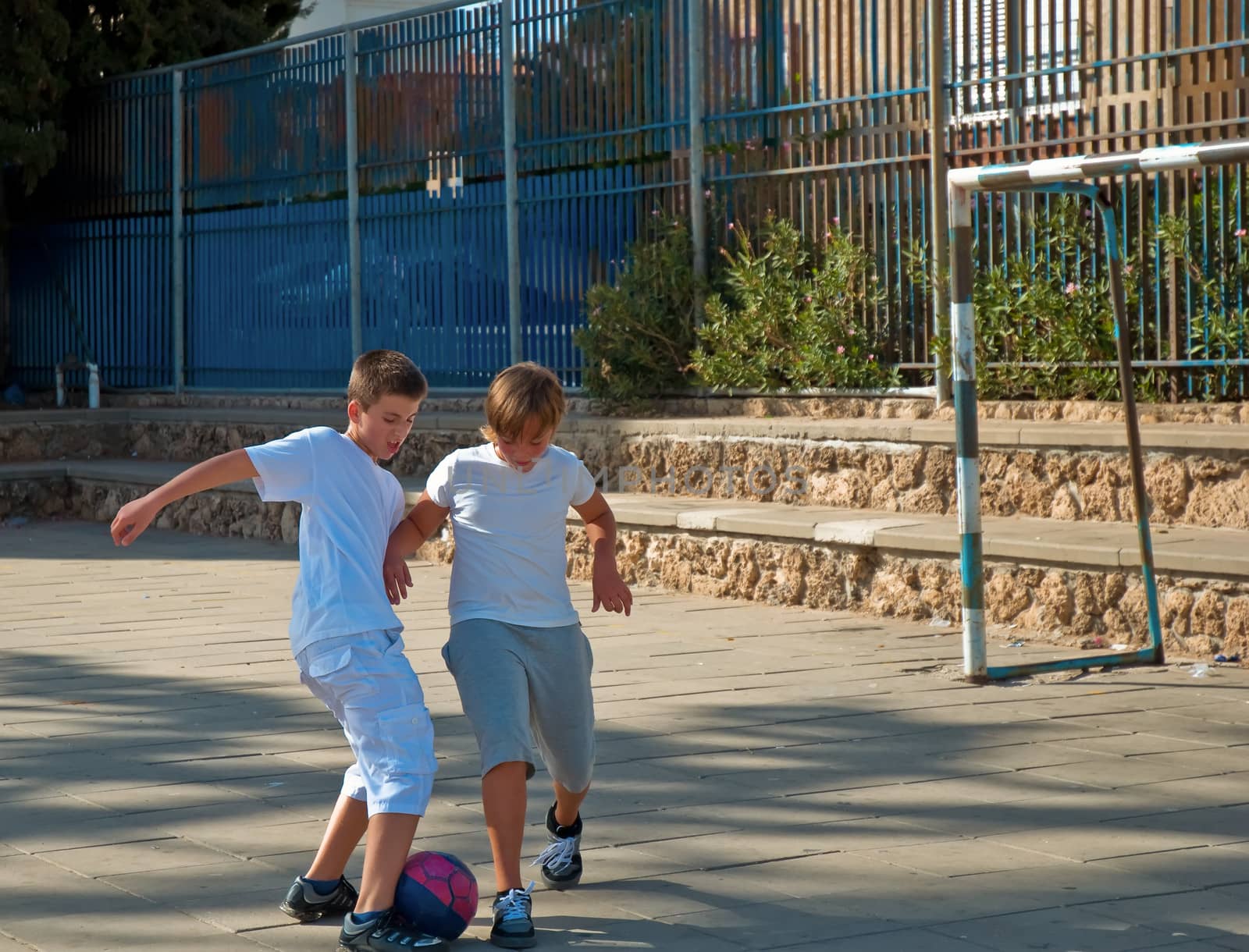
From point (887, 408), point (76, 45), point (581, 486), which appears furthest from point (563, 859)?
point (76, 45)

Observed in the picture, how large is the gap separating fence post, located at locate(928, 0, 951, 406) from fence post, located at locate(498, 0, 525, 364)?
12.9 ft

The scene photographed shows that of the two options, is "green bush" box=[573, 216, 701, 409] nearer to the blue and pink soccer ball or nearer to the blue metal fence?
the blue metal fence

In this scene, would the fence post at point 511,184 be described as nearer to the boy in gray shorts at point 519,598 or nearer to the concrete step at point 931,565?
the concrete step at point 931,565

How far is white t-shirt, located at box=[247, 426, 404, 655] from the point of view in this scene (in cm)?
398

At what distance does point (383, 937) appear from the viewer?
3748 millimetres

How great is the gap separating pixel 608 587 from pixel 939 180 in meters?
5.92

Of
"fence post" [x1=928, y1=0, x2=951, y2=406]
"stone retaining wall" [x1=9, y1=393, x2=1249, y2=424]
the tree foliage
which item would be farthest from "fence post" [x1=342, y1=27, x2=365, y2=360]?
"fence post" [x1=928, y1=0, x2=951, y2=406]

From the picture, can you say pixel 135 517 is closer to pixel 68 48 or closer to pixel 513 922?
pixel 513 922

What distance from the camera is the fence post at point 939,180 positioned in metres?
9.67

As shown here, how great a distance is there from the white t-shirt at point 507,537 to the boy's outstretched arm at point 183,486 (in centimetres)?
51

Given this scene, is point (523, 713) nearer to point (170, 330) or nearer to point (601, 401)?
point (601, 401)

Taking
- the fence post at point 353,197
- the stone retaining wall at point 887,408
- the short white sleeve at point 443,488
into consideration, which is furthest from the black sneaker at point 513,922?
the fence post at point 353,197

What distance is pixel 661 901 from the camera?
13.8ft

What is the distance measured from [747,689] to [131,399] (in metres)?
11.4
